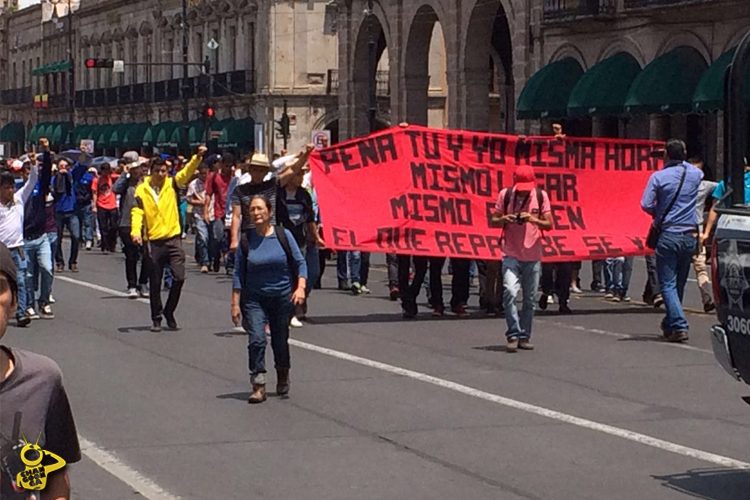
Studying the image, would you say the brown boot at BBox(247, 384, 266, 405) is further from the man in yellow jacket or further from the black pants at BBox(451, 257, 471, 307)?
the black pants at BBox(451, 257, 471, 307)

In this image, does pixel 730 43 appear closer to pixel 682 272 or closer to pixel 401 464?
pixel 682 272

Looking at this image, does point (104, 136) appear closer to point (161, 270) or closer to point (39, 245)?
point (39, 245)

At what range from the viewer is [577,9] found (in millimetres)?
41188

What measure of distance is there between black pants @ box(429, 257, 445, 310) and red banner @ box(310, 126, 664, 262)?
15cm

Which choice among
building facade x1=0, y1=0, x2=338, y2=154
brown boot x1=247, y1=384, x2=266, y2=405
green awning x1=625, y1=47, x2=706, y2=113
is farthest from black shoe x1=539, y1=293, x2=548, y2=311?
building facade x1=0, y1=0, x2=338, y2=154

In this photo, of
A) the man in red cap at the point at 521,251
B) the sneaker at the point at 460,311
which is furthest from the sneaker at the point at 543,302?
the man in red cap at the point at 521,251

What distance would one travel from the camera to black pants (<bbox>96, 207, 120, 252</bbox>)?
32.9 metres

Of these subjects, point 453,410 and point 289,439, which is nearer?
point 289,439

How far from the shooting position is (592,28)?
41750 millimetres

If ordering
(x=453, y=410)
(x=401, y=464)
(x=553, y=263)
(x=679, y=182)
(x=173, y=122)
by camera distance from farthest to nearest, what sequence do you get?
1. (x=173, y=122)
2. (x=553, y=263)
3. (x=679, y=182)
4. (x=453, y=410)
5. (x=401, y=464)

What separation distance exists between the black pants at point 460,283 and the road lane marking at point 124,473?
8531 mm

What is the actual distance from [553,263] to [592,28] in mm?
23100

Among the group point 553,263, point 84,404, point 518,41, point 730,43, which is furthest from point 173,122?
point 84,404

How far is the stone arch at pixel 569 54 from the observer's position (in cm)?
4264
